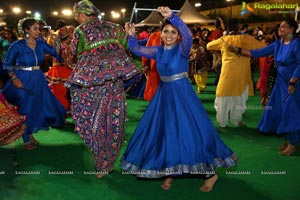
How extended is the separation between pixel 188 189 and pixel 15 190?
1.82 m

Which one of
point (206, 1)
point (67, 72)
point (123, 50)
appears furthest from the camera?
point (206, 1)

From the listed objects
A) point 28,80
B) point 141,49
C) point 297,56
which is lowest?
point 28,80

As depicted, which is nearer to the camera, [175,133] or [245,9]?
[175,133]

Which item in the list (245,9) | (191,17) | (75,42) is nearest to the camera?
(75,42)

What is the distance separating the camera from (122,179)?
3.96 metres

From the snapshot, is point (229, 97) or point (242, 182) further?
point (229, 97)

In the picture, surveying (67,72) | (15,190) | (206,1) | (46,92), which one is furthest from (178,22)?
(206,1)

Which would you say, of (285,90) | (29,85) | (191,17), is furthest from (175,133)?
(191,17)

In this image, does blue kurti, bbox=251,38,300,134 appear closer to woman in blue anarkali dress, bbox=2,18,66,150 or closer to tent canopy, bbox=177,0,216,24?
woman in blue anarkali dress, bbox=2,18,66,150

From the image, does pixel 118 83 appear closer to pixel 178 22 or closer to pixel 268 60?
pixel 178 22

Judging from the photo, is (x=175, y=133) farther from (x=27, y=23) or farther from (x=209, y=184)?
(x=27, y=23)

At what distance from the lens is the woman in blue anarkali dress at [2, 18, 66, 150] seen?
494 centimetres

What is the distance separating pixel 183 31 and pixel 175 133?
962 mm

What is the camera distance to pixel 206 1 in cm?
3075
